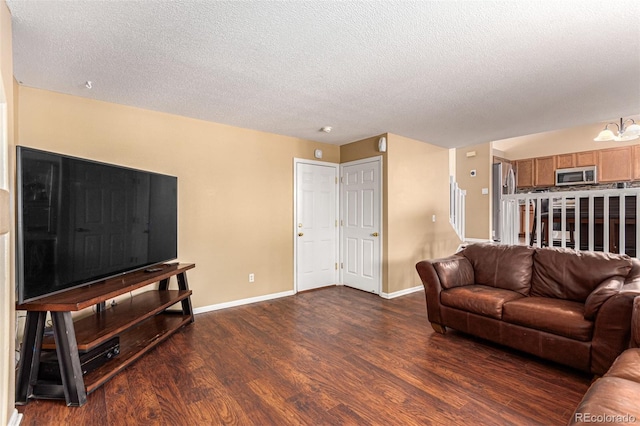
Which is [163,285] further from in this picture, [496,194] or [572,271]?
[496,194]

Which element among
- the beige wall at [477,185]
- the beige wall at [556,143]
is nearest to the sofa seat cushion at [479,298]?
the beige wall at [477,185]

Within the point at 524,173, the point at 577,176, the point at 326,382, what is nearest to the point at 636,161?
the point at 577,176

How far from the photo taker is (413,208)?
4484 mm

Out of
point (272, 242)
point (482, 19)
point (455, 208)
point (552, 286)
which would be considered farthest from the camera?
point (455, 208)

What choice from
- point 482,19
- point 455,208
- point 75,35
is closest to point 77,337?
point 75,35

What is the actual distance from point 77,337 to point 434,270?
9.67ft

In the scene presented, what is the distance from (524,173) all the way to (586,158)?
1212mm

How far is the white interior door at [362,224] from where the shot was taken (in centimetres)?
427

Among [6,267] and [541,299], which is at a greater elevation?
[6,267]

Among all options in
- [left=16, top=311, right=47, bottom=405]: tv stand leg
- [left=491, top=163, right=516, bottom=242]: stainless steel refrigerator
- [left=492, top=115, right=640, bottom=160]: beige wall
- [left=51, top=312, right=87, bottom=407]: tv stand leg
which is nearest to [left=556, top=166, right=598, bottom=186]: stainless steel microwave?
[left=492, top=115, right=640, bottom=160]: beige wall

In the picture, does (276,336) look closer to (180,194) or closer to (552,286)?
(180,194)

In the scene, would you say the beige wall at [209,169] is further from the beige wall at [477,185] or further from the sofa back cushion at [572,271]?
the beige wall at [477,185]

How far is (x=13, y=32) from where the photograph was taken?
70.7 inches

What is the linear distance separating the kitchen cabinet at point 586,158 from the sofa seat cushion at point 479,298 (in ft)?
19.5
